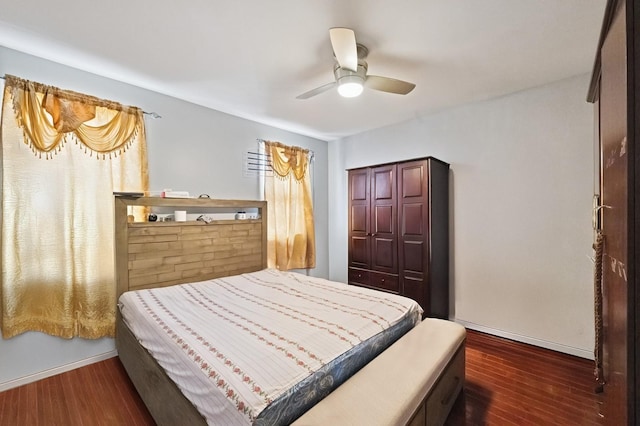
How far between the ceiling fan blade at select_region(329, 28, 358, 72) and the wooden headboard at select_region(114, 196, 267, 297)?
203 cm

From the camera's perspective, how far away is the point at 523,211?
9.51 feet

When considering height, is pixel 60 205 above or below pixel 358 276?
above

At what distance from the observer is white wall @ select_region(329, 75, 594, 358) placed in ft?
8.50

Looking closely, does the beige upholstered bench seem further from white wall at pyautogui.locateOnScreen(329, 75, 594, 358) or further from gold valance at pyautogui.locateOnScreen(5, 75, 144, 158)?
gold valance at pyautogui.locateOnScreen(5, 75, 144, 158)

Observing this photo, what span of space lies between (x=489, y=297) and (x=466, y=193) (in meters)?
1.22

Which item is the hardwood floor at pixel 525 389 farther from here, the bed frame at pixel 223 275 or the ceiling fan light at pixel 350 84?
the ceiling fan light at pixel 350 84

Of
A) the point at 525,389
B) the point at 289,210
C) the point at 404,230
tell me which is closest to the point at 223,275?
the point at 289,210

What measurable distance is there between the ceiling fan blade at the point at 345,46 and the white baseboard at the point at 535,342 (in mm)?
3083

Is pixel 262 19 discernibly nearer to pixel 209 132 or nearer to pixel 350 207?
pixel 209 132

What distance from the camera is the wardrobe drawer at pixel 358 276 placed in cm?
367

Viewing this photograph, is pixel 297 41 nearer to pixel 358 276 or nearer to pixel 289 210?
pixel 289 210

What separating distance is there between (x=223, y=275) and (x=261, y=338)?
6.06ft

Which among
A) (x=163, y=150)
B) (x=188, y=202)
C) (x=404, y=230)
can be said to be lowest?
(x=404, y=230)

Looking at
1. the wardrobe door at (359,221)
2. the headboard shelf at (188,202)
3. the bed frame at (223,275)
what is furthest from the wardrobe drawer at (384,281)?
the headboard shelf at (188,202)
